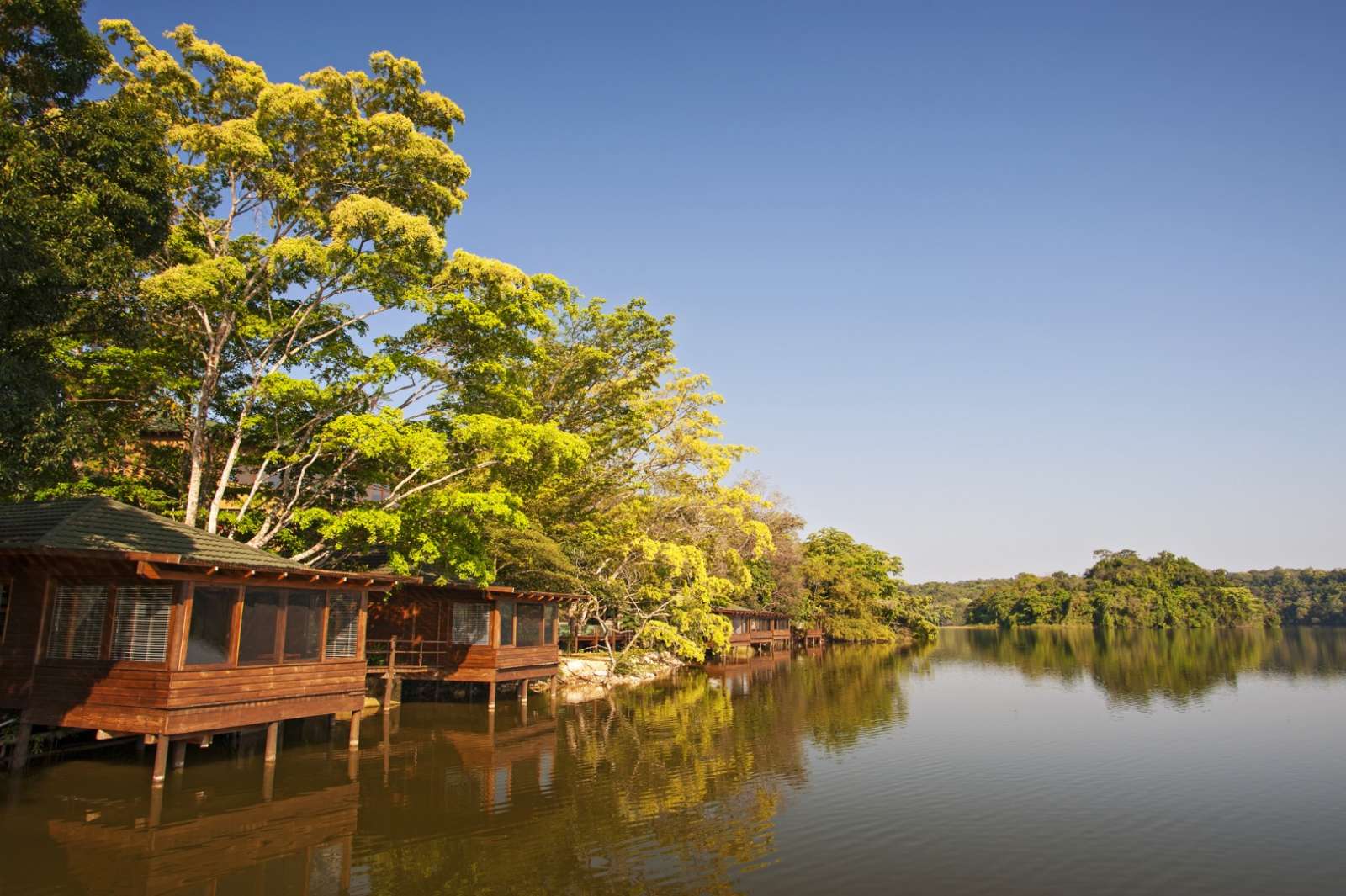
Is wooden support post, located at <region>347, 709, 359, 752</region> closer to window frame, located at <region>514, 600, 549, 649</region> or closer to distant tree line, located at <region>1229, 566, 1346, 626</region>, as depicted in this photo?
window frame, located at <region>514, 600, 549, 649</region>

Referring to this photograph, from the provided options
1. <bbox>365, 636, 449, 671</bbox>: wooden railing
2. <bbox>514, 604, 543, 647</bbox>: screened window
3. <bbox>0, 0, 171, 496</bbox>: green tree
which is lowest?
<bbox>365, 636, 449, 671</bbox>: wooden railing

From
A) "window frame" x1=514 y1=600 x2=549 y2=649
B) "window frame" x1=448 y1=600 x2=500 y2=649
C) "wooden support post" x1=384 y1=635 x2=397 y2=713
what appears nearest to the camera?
"wooden support post" x1=384 y1=635 x2=397 y2=713

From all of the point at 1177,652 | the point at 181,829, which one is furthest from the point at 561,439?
the point at 1177,652

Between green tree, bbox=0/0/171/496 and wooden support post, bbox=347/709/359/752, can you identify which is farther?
wooden support post, bbox=347/709/359/752

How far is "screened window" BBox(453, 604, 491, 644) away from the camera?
2467 centimetres

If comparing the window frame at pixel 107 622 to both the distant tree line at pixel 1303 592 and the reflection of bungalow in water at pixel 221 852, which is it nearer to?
the reflection of bungalow in water at pixel 221 852

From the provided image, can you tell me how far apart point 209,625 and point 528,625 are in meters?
12.8

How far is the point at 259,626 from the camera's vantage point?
15867mm

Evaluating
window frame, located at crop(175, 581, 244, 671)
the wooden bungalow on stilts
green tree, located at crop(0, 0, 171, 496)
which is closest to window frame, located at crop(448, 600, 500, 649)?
window frame, located at crop(175, 581, 244, 671)

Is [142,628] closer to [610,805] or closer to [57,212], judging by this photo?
[57,212]

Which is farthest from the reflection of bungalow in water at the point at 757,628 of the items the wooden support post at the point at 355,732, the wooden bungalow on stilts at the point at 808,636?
the wooden support post at the point at 355,732

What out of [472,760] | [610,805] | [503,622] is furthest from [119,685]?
[503,622]

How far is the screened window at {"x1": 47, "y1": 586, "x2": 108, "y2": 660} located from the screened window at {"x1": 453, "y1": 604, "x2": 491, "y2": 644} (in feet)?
35.7

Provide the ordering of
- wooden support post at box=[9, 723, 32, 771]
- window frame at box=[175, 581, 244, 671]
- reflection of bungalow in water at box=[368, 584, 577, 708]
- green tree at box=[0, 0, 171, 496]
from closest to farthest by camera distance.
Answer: green tree at box=[0, 0, 171, 496] → window frame at box=[175, 581, 244, 671] → wooden support post at box=[9, 723, 32, 771] → reflection of bungalow in water at box=[368, 584, 577, 708]
